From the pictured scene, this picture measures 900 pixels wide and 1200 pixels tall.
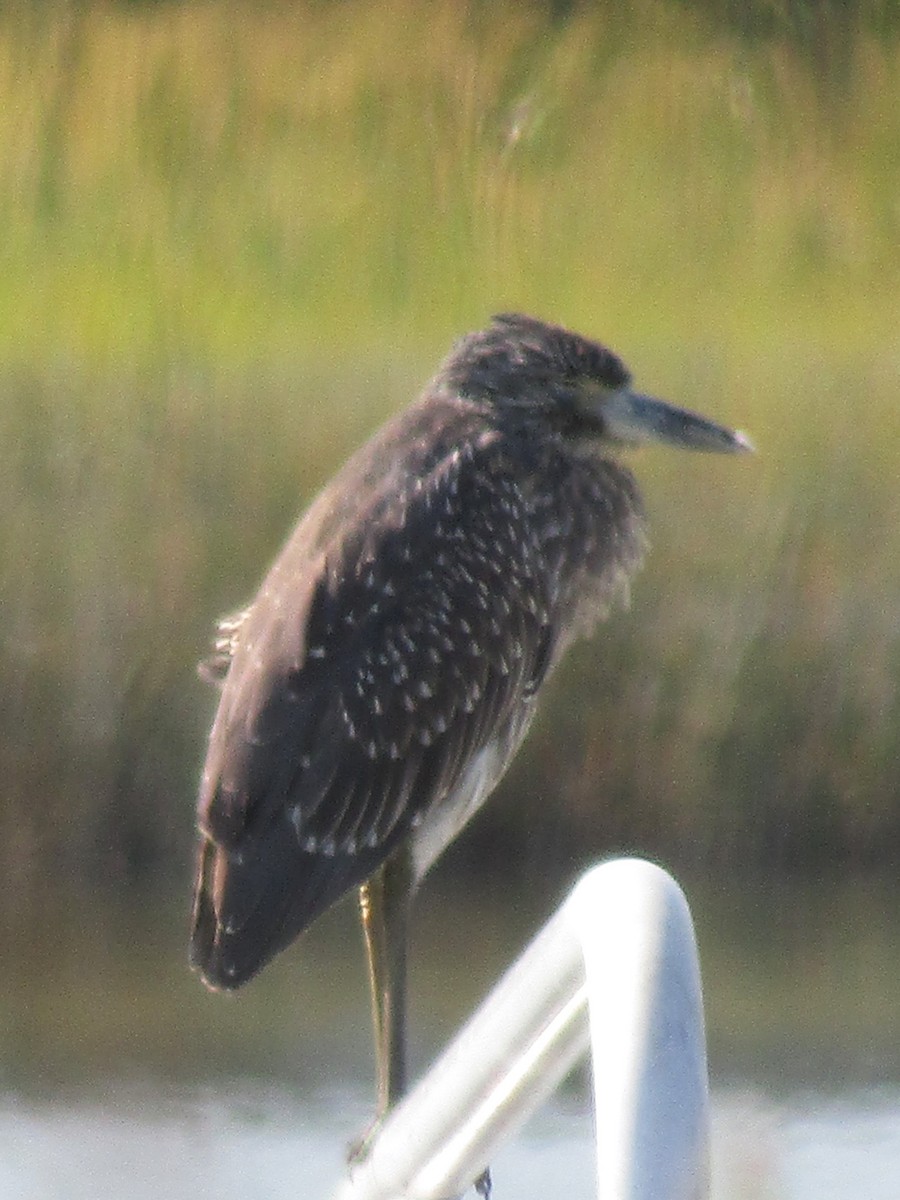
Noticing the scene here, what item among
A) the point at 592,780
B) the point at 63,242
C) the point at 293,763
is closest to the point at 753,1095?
the point at 592,780

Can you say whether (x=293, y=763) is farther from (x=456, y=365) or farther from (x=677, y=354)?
(x=677, y=354)

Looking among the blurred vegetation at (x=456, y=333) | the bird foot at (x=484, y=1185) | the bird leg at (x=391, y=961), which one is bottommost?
the bird foot at (x=484, y=1185)

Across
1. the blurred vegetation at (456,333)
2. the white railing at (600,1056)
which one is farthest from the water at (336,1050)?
the white railing at (600,1056)

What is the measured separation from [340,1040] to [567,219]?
6.93 ft

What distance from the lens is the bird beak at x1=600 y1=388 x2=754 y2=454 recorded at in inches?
103

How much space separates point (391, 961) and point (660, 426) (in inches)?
23.2

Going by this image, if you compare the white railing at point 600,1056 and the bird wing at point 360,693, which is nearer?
the white railing at point 600,1056

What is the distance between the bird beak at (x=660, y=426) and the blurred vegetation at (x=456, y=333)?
2009 mm

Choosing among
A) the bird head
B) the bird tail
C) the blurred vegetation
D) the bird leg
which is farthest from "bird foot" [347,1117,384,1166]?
the blurred vegetation

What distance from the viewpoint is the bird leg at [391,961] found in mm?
2588

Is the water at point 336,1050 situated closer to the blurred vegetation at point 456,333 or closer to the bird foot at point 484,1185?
the blurred vegetation at point 456,333

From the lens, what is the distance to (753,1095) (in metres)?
4.20

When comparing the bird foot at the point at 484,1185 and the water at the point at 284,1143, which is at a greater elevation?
the water at the point at 284,1143

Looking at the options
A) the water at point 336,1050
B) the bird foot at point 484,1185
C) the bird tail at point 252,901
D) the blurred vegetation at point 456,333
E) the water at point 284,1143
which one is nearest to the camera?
the bird tail at point 252,901
